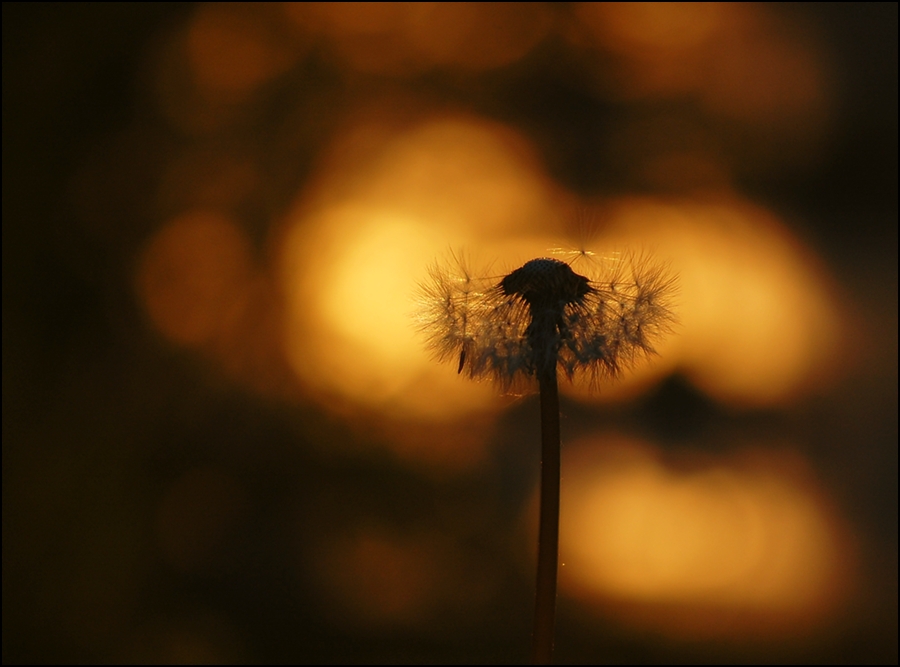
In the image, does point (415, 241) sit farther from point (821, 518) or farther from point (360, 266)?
point (821, 518)

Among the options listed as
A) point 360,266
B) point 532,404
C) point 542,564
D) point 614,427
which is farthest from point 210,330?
point 542,564

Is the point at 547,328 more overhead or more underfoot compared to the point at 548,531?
more overhead

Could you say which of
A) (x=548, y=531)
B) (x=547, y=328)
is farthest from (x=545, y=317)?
(x=548, y=531)

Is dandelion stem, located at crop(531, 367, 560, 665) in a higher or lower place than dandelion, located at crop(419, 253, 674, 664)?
lower

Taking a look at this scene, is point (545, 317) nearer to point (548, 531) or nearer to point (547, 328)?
point (547, 328)

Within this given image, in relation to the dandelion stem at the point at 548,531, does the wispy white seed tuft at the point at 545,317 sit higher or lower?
higher
